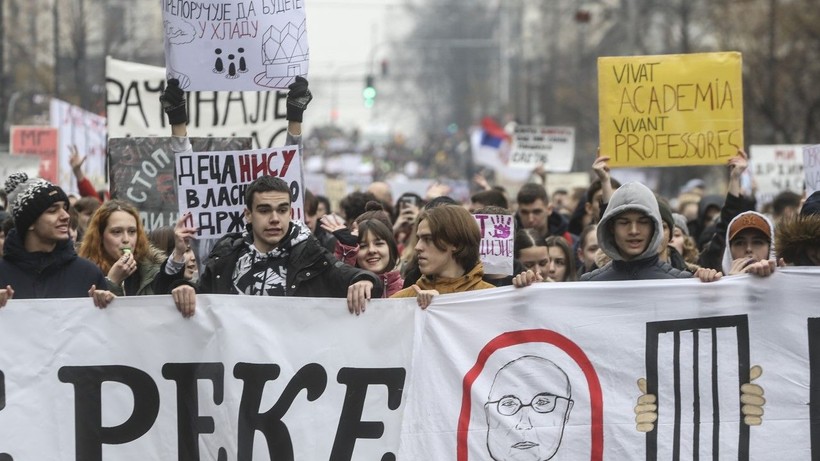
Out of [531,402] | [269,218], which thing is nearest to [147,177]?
[269,218]

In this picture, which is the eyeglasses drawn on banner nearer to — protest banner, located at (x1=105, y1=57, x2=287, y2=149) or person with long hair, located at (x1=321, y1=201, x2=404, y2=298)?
person with long hair, located at (x1=321, y1=201, x2=404, y2=298)

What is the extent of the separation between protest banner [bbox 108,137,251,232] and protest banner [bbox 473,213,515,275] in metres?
2.64

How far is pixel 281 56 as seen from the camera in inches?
Answer: 278

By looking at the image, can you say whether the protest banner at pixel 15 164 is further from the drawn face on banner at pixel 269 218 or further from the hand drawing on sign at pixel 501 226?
the drawn face on banner at pixel 269 218

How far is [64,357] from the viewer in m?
5.75

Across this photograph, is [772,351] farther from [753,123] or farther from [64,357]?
[753,123]

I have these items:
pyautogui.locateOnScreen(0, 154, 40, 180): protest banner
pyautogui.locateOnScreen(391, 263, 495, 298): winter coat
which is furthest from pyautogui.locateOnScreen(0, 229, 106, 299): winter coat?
pyautogui.locateOnScreen(0, 154, 40, 180): protest banner

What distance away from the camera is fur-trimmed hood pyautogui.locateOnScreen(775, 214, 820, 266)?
232 inches

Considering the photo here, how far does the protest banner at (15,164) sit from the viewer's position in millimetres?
13172

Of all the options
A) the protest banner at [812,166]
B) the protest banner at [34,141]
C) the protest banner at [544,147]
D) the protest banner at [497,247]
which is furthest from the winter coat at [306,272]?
the protest banner at [34,141]

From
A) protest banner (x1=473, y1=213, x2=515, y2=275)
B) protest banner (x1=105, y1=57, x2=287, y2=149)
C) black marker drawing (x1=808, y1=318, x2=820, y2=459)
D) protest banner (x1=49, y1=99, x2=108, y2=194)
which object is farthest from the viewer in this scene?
protest banner (x1=49, y1=99, x2=108, y2=194)

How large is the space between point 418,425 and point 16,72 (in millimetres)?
32597

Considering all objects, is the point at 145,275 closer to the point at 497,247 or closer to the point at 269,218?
the point at 269,218

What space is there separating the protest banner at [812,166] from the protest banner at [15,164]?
734cm
